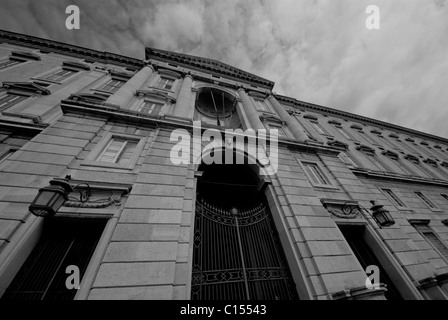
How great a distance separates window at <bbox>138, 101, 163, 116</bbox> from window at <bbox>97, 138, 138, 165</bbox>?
122 inches

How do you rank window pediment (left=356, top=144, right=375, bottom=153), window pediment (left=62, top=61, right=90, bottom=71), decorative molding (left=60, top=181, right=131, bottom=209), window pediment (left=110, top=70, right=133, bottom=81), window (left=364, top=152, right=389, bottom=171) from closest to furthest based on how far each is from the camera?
1. decorative molding (left=60, top=181, right=131, bottom=209)
2. window pediment (left=62, top=61, right=90, bottom=71)
3. window pediment (left=110, top=70, right=133, bottom=81)
4. window (left=364, top=152, right=389, bottom=171)
5. window pediment (left=356, top=144, right=375, bottom=153)

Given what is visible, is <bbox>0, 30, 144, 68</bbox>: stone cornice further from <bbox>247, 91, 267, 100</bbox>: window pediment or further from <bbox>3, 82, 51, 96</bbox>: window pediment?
<bbox>247, 91, 267, 100</bbox>: window pediment

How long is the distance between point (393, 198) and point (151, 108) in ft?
57.6

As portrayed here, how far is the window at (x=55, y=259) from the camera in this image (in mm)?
3514

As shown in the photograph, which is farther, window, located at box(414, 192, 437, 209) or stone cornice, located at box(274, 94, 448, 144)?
stone cornice, located at box(274, 94, 448, 144)

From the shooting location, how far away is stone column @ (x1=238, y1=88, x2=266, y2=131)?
11008 millimetres

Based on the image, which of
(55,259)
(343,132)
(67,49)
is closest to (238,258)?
(55,259)

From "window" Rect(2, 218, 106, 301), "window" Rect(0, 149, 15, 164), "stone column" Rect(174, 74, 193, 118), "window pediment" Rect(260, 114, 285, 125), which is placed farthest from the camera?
"window pediment" Rect(260, 114, 285, 125)

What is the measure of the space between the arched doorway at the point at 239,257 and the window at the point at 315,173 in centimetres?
289

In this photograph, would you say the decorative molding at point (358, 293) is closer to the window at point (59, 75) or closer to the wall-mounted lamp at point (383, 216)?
the wall-mounted lamp at point (383, 216)

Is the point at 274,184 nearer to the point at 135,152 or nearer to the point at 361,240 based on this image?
the point at 361,240

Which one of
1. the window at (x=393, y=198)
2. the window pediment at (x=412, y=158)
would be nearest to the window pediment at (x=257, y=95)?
the window at (x=393, y=198)

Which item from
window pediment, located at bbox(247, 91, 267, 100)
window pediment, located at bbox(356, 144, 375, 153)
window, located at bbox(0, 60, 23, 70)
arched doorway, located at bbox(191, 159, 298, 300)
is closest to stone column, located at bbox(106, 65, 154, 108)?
arched doorway, located at bbox(191, 159, 298, 300)

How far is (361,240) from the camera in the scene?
6.98 metres
